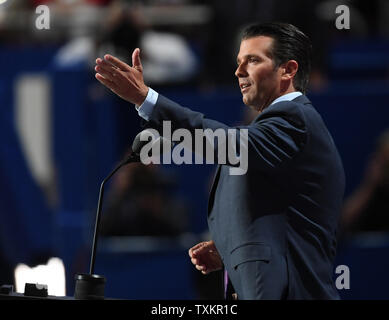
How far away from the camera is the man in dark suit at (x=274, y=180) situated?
2301mm

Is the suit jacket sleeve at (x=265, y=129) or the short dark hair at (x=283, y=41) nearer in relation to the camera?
the suit jacket sleeve at (x=265, y=129)

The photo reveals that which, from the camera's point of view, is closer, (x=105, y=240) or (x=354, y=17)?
(x=105, y=240)

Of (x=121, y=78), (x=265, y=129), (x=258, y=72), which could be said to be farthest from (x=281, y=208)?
(x=121, y=78)

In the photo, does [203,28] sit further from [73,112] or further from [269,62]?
[269,62]

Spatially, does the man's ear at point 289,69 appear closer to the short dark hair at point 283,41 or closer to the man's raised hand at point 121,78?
the short dark hair at point 283,41

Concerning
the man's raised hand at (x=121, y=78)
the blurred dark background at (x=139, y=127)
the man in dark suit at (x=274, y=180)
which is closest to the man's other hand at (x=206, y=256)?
the man in dark suit at (x=274, y=180)

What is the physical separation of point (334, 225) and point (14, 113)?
447 cm

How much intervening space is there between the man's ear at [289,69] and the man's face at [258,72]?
0.01 metres

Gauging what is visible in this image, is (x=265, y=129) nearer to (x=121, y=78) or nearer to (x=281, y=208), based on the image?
(x=281, y=208)

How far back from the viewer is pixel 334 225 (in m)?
2.44

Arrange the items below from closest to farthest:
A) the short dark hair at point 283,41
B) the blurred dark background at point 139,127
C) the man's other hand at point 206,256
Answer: the short dark hair at point 283,41 < the man's other hand at point 206,256 < the blurred dark background at point 139,127

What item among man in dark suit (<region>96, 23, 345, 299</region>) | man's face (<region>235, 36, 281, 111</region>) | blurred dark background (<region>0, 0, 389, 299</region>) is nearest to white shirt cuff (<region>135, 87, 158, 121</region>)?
man in dark suit (<region>96, 23, 345, 299</region>)
